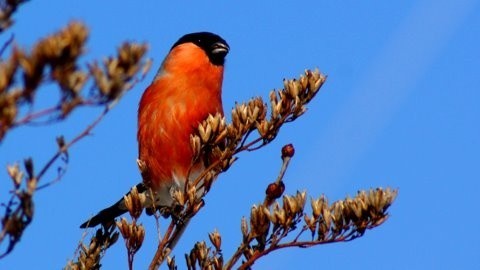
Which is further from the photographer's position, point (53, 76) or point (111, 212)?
point (111, 212)

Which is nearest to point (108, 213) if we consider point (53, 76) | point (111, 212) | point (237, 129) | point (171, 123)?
point (111, 212)

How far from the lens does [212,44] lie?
593 centimetres

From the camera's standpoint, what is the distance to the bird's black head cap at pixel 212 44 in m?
5.85

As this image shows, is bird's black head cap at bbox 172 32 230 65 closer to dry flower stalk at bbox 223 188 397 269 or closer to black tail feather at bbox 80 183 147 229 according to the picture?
black tail feather at bbox 80 183 147 229

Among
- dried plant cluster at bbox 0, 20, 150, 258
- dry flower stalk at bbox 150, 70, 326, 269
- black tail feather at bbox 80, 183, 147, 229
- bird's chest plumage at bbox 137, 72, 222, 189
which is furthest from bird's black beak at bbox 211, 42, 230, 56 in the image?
dried plant cluster at bbox 0, 20, 150, 258

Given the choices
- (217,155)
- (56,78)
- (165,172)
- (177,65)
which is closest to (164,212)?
(217,155)

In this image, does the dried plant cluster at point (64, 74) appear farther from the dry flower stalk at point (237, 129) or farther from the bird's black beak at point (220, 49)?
the bird's black beak at point (220, 49)

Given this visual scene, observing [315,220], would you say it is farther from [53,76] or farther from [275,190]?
[53,76]

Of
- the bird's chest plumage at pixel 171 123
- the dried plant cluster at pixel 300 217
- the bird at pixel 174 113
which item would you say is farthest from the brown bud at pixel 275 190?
the bird's chest plumage at pixel 171 123

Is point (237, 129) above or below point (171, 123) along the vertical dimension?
below

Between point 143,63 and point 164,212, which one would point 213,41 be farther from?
point 143,63

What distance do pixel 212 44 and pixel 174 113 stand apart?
86 cm

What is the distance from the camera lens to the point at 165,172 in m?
5.33

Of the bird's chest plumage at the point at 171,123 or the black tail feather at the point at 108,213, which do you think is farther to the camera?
the bird's chest plumage at the point at 171,123
